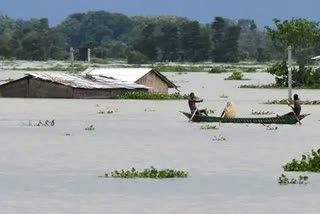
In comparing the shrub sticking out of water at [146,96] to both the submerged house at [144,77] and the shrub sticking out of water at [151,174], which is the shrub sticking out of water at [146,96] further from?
the shrub sticking out of water at [151,174]

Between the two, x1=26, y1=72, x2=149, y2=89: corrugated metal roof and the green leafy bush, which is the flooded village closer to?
x1=26, y1=72, x2=149, y2=89: corrugated metal roof

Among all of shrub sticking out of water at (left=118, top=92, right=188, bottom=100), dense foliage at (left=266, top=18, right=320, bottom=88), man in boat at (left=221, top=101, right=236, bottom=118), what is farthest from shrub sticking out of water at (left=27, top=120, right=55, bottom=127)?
dense foliage at (left=266, top=18, right=320, bottom=88)

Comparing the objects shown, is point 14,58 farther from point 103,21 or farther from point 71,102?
point 71,102

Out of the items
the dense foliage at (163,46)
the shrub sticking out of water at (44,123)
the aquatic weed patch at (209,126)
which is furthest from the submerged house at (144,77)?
the dense foliage at (163,46)

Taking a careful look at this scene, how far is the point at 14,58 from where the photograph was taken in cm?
11219

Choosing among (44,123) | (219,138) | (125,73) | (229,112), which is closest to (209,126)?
(229,112)

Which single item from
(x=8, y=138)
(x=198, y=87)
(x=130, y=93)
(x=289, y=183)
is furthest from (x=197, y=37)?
(x=289, y=183)

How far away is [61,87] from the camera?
36.1 metres

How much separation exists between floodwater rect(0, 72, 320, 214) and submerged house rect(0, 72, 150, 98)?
709 cm

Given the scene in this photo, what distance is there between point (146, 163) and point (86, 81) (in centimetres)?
2141

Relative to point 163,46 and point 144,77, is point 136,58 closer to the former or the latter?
Answer: point 163,46

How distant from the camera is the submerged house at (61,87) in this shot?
35812 mm

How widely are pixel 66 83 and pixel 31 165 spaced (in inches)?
829

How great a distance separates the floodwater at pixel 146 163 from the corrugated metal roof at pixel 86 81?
7065 millimetres
